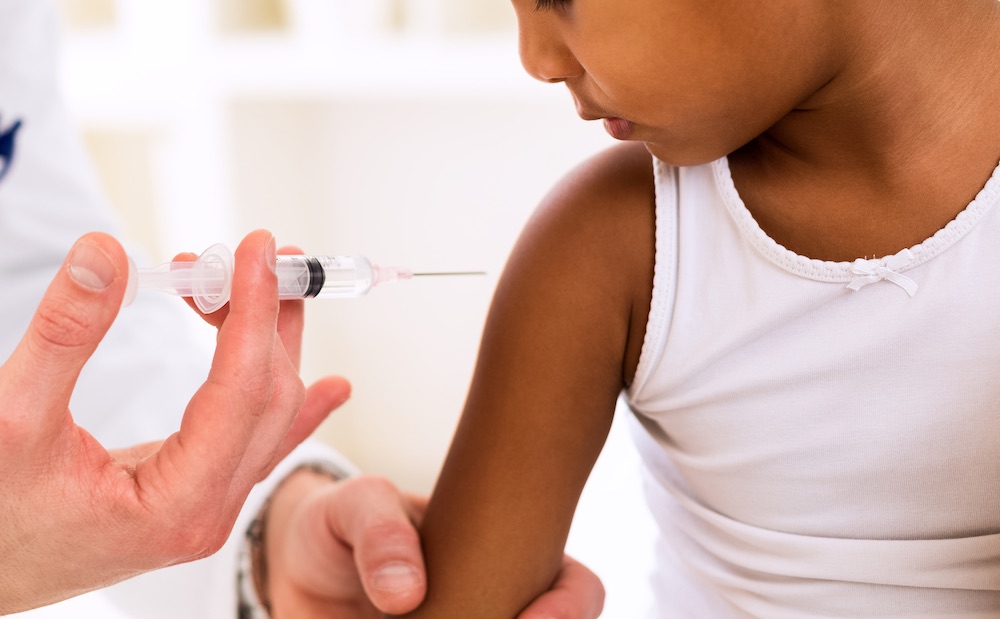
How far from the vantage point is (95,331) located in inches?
25.6

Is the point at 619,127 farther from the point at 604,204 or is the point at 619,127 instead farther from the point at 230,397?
the point at 230,397

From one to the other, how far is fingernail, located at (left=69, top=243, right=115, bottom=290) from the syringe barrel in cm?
19

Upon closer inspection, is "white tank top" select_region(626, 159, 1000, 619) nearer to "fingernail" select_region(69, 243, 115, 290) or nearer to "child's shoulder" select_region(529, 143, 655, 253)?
"child's shoulder" select_region(529, 143, 655, 253)

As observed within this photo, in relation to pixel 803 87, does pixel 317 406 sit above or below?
below

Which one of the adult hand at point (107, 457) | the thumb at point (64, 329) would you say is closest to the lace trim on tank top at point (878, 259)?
the adult hand at point (107, 457)

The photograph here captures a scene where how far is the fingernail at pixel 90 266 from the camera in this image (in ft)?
2.08

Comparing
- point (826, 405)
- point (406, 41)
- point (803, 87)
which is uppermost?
point (406, 41)

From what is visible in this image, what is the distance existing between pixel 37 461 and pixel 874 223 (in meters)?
0.69

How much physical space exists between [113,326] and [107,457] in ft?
1.99

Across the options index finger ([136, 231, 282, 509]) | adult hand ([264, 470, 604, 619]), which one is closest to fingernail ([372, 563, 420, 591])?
adult hand ([264, 470, 604, 619])

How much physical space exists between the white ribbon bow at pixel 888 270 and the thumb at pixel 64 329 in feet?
1.93

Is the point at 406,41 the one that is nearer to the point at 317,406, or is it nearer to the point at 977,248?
the point at 317,406

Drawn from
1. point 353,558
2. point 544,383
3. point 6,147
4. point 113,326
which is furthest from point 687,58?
point 6,147

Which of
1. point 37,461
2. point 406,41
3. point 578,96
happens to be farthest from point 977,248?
point 406,41
